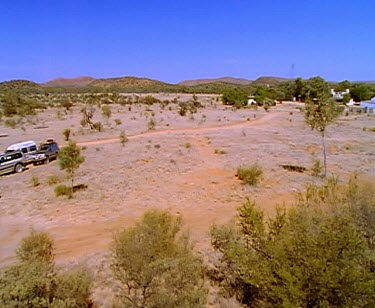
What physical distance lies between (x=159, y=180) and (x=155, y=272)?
13.8 m

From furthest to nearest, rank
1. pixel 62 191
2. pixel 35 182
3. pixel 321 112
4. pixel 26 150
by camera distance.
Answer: pixel 26 150 < pixel 321 112 < pixel 35 182 < pixel 62 191

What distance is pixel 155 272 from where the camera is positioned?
771 centimetres

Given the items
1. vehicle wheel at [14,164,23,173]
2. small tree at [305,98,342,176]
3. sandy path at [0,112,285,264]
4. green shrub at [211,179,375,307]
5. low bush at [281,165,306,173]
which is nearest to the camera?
green shrub at [211,179,375,307]

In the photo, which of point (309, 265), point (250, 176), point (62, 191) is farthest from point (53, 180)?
point (309, 265)

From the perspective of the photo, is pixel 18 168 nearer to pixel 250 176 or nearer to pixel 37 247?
pixel 250 176

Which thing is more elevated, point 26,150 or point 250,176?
point 26,150

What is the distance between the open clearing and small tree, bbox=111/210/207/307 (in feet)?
6.36

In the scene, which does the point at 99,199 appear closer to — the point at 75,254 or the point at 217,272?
the point at 75,254

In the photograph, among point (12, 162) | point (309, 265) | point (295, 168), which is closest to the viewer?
point (309, 265)

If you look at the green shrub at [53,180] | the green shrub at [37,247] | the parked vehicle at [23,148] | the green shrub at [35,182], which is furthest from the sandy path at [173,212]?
the parked vehicle at [23,148]

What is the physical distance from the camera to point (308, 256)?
282 inches

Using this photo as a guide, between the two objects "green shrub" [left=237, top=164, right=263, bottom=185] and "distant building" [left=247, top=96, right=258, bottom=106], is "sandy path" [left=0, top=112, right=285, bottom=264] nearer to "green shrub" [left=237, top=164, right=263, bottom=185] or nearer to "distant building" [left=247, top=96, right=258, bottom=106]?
"green shrub" [left=237, top=164, right=263, bottom=185]

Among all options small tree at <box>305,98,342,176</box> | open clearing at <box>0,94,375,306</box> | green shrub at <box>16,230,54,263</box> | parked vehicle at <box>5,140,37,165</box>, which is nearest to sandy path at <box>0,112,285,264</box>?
open clearing at <box>0,94,375,306</box>

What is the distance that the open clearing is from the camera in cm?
1467
